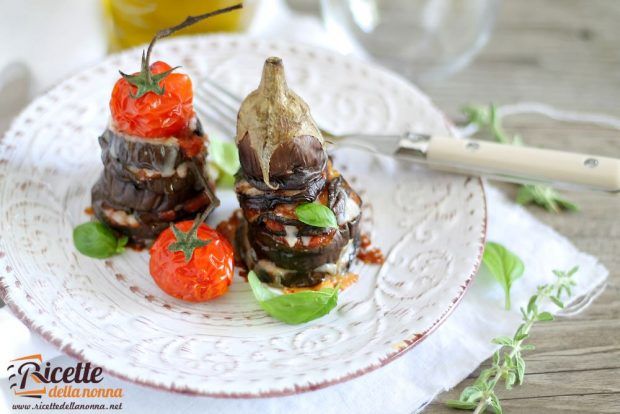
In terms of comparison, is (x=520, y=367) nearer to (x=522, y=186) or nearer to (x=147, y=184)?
(x=522, y=186)

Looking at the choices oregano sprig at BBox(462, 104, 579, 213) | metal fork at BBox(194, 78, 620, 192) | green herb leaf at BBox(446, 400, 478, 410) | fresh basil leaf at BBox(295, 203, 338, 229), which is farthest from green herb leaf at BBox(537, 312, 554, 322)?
fresh basil leaf at BBox(295, 203, 338, 229)

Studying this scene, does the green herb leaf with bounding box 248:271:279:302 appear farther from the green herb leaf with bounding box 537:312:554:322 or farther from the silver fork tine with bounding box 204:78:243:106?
the silver fork tine with bounding box 204:78:243:106

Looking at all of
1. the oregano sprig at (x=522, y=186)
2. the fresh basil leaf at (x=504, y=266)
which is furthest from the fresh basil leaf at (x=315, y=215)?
the oregano sprig at (x=522, y=186)

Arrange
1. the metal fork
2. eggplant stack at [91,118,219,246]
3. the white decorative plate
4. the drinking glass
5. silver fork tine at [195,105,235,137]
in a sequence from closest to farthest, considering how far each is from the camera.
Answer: the white decorative plate → eggplant stack at [91,118,219,246] → the metal fork → silver fork tine at [195,105,235,137] → the drinking glass

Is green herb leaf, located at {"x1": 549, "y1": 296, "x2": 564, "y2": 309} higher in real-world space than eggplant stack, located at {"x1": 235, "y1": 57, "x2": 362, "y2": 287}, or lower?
lower

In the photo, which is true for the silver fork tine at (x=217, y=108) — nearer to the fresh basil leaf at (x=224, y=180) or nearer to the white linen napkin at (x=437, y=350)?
the fresh basil leaf at (x=224, y=180)

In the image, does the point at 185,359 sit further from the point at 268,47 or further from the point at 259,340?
the point at 268,47
